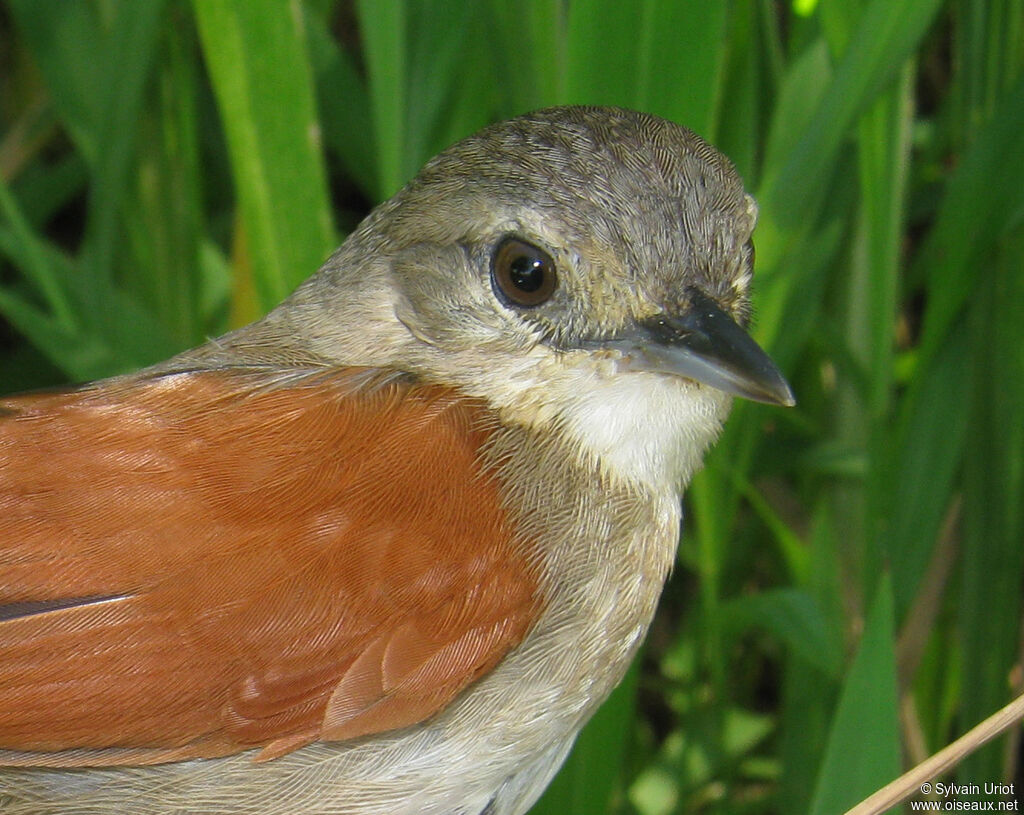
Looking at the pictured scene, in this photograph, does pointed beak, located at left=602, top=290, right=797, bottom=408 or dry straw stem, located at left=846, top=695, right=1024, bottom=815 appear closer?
dry straw stem, located at left=846, top=695, right=1024, bottom=815

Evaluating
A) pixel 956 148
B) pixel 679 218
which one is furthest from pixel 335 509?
pixel 956 148

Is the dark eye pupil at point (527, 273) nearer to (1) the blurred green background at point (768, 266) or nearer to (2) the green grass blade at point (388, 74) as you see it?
(1) the blurred green background at point (768, 266)

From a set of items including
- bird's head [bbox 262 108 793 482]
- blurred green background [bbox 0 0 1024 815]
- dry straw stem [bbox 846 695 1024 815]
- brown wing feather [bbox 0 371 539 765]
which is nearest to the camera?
dry straw stem [bbox 846 695 1024 815]

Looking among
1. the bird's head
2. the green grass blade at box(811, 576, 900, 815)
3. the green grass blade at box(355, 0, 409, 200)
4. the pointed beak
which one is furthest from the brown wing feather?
the green grass blade at box(355, 0, 409, 200)

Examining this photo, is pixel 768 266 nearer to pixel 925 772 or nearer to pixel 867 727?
pixel 867 727

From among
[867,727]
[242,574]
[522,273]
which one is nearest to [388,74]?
[522,273]

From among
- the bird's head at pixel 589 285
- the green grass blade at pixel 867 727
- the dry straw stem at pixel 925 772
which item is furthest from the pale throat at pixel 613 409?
the dry straw stem at pixel 925 772

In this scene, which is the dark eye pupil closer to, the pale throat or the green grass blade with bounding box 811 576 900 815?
the pale throat

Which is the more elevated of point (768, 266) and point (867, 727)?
point (768, 266)
